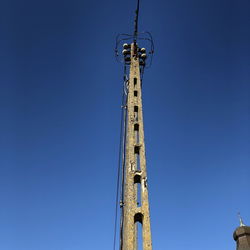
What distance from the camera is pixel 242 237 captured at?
29.6 m

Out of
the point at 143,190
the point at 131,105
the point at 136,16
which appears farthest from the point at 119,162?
the point at 136,16

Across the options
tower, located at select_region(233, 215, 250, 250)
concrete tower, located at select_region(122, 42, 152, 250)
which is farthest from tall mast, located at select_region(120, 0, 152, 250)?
tower, located at select_region(233, 215, 250, 250)

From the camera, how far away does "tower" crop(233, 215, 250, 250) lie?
28.8 meters

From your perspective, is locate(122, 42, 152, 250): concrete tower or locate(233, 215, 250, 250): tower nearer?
locate(122, 42, 152, 250): concrete tower

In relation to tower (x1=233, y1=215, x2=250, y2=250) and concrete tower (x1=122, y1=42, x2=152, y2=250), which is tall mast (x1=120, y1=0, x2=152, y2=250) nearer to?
concrete tower (x1=122, y1=42, x2=152, y2=250)

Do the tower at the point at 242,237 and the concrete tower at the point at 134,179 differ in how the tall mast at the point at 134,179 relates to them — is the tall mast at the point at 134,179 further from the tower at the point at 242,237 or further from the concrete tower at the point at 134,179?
the tower at the point at 242,237

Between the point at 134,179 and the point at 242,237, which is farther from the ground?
the point at 242,237

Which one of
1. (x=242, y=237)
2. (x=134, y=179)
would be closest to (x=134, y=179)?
(x=134, y=179)

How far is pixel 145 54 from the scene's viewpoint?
487 inches


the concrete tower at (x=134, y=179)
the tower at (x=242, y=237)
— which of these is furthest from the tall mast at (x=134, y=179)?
the tower at (x=242, y=237)

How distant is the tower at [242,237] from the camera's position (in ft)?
94.4

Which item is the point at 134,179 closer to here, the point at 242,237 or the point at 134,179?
the point at 134,179

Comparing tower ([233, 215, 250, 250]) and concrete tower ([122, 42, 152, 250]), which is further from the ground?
tower ([233, 215, 250, 250])

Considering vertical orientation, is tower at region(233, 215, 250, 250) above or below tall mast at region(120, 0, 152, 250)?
above
